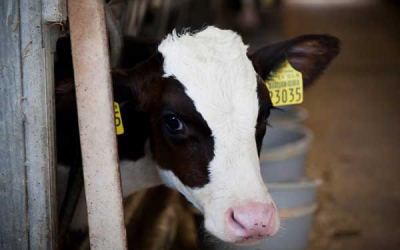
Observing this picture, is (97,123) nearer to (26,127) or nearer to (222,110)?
(26,127)

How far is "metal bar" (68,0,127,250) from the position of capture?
165cm

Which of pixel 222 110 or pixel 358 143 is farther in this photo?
pixel 358 143

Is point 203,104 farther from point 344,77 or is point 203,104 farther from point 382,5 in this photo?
point 382,5

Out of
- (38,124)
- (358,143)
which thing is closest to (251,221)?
(38,124)

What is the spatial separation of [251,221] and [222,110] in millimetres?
412

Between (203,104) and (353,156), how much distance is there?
11.9ft

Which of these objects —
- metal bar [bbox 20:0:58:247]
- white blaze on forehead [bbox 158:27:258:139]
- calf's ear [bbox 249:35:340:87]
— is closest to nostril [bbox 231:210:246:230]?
white blaze on forehead [bbox 158:27:258:139]

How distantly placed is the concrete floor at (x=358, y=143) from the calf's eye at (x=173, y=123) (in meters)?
1.98

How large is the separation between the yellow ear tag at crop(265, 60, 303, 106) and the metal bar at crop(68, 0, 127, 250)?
963mm

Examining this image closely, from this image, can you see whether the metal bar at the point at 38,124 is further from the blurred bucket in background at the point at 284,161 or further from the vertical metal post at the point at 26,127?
the blurred bucket in background at the point at 284,161

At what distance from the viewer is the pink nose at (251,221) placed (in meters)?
1.68

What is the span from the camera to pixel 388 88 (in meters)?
7.48

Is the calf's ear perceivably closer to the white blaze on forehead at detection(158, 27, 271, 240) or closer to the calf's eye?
the white blaze on forehead at detection(158, 27, 271, 240)

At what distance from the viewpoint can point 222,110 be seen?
1878mm
